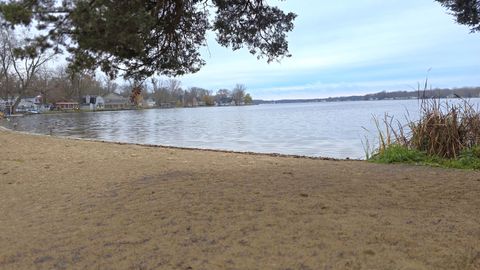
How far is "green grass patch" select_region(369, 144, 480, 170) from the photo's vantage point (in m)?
9.74

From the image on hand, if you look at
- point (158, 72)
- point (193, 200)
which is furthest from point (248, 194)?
point (158, 72)

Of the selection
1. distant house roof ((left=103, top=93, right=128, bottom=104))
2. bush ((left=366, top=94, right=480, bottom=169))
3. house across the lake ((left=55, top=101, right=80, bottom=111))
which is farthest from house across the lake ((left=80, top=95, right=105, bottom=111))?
bush ((left=366, top=94, right=480, bottom=169))

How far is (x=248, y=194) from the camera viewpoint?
6.12 metres

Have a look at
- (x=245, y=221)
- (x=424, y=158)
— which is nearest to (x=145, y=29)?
(x=245, y=221)

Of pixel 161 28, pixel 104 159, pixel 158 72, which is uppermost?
pixel 161 28

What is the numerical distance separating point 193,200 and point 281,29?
3.80 metres

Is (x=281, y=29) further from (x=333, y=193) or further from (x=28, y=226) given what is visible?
(x=28, y=226)

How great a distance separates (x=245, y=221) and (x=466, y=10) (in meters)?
4.16

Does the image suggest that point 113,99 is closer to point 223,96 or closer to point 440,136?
point 223,96

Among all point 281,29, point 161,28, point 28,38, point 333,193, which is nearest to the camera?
point 28,38

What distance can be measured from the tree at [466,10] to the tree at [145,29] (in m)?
2.62

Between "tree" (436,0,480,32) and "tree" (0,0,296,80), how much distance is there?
2.62 meters

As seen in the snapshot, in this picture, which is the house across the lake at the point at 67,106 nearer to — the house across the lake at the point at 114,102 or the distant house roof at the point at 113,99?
the house across the lake at the point at 114,102

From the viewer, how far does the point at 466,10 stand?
6059 millimetres
